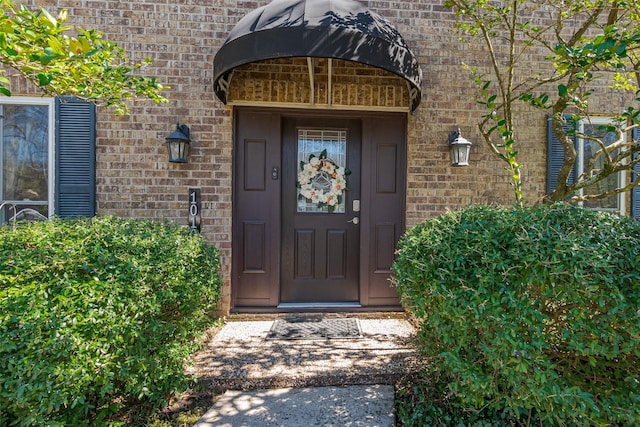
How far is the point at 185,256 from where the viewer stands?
7.14 ft

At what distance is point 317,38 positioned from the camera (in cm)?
243

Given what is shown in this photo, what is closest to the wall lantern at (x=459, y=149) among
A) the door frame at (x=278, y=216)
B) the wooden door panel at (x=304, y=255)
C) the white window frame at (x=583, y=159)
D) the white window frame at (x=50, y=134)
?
the door frame at (x=278, y=216)

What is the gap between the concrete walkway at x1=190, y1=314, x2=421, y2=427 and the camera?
2.00m

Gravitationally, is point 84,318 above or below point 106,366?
above

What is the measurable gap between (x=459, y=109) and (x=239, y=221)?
2888mm

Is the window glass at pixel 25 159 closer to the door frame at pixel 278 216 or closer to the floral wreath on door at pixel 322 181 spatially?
the door frame at pixel 278 216

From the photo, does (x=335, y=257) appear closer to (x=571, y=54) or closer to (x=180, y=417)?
(x=180, y=417)

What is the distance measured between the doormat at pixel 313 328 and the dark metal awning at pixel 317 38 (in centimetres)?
249

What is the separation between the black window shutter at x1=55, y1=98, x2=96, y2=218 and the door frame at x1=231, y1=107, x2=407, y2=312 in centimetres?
151

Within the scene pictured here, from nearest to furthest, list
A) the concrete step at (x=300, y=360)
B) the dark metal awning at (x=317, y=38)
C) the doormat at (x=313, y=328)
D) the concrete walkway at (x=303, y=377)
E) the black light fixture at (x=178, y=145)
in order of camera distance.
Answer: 1. the concrete walkway at (x=303, y=377)
2. the concrete step at (x=300, y=360)
3. the dark metal awning at (x=317, y=38)
4. the doormat at (x=313, y=328)
5. the black light fixture at (x=178, y=145)

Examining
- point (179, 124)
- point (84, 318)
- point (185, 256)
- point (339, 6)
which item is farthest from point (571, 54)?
point (179, 124)

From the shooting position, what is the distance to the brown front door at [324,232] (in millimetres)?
3711

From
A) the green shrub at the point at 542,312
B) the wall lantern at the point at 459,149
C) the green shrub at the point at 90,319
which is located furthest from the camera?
the wall lantern at the point at 459,149

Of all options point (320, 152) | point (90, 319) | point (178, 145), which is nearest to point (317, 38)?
point (320, 152)
